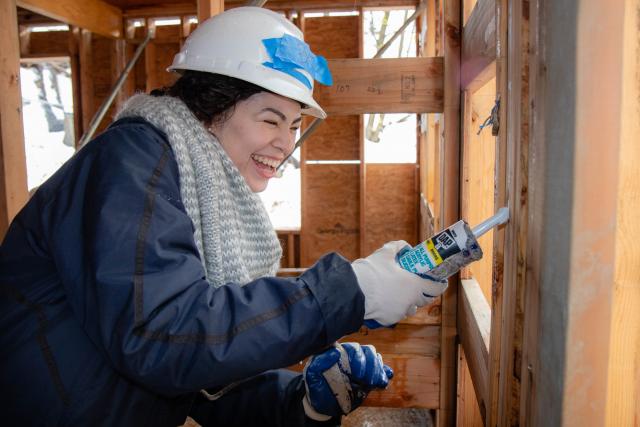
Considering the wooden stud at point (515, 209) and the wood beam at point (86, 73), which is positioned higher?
the wood beam at point (86, 73)

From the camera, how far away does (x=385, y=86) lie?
6.97 feet

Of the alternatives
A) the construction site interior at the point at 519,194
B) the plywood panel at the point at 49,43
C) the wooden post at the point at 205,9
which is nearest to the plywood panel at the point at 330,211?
the construction site interior at the point at 519,194

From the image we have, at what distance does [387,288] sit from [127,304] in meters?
0.53

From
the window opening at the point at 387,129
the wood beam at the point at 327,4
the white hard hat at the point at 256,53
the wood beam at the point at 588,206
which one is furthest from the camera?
the window opening at the point at 387,129

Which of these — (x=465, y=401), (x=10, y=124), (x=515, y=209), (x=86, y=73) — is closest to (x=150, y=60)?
(x=86, y=73)

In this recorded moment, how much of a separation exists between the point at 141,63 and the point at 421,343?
207 inches

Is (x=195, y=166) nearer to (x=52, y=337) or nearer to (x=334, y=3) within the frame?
(x=52, y=337)

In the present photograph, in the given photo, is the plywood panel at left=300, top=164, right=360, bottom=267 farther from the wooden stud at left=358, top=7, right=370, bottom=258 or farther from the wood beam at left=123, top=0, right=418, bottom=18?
the wood beam at left=123, top=0, right=418, bottom=18

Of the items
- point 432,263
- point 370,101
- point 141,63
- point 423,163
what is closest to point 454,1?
point 370,101

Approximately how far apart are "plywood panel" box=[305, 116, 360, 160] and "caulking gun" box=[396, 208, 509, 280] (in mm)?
4911

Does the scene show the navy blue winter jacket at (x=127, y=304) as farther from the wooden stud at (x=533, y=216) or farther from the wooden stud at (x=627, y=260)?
the wooden stud at (x=627, y=260)

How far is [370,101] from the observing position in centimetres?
214

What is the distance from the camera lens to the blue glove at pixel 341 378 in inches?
60.6

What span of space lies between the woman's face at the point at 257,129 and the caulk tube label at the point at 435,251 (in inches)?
18.3
